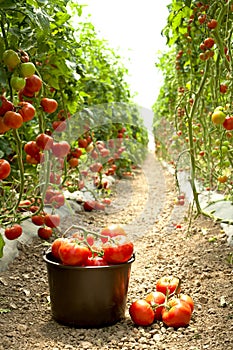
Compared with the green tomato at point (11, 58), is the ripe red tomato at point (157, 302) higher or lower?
lower

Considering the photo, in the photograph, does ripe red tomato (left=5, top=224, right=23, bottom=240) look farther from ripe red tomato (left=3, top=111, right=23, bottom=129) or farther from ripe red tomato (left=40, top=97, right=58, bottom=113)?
ripe red tomato (left=3, top=111, right=23, bottom=129)

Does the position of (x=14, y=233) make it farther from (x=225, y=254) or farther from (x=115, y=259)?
(x=225, y=254)

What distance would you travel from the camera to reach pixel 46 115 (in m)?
3.38

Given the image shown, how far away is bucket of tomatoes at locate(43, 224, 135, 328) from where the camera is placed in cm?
216

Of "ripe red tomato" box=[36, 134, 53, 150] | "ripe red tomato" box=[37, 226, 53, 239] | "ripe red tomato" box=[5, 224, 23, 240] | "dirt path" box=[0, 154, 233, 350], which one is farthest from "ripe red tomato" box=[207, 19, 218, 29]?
"ripe red tomato" box=[37, 226, 53, 239]

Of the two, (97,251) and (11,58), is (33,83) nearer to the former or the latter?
(11,58)

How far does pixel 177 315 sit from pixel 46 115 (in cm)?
168

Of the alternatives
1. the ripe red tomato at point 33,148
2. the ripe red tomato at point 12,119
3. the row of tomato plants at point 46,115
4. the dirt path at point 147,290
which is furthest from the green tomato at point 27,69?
the dirt path at point 147,290

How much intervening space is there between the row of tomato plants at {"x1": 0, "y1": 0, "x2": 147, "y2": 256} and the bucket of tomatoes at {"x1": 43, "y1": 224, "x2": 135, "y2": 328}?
28 centimetres

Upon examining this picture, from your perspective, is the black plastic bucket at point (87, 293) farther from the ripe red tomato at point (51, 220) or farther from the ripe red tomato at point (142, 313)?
the ripe red tomato at point (51, 220)

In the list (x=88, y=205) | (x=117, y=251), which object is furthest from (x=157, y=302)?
(x=88, y=205)

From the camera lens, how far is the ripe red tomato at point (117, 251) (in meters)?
2.16

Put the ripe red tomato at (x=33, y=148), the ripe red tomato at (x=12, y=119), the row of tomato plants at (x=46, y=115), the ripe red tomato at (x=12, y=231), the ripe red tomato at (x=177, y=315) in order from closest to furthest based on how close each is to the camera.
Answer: the ripe red tomato at (x=12, y=119) < the row of tomato plants at (x=46, y=115) < the ripe red tomato at (x=177, y=315) < the ripe red tomato at (x=33, y=148) < the ripe red tomato at (x=12, y=231)

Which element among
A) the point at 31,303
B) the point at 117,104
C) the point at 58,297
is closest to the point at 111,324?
the point at 58,297
